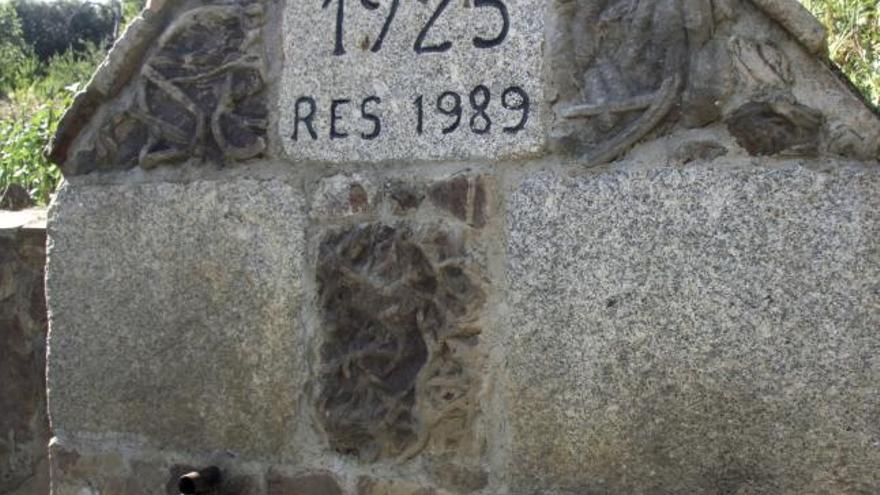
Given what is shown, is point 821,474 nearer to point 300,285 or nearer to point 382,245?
point 382,245

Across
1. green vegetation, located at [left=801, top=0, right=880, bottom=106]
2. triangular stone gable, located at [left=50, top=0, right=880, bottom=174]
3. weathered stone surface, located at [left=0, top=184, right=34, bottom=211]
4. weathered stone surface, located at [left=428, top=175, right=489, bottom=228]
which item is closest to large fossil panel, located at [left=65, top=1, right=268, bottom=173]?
triangular stone gable, located at [left=50, top=0, right=880, bottom=174]

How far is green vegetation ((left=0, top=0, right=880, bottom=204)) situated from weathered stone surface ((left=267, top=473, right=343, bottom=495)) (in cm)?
193

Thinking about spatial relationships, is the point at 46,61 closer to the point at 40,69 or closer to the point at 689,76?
the point at 40,69

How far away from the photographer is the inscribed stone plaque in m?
2.35

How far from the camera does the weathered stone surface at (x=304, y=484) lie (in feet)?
8.45

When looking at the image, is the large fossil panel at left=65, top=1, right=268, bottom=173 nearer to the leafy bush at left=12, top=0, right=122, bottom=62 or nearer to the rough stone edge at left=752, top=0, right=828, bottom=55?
the rough stone edge at left=752, top=0, right=828, bottom=55

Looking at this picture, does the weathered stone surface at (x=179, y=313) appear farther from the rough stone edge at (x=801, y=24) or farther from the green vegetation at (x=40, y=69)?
the green vegetation at (x=40, y=69)

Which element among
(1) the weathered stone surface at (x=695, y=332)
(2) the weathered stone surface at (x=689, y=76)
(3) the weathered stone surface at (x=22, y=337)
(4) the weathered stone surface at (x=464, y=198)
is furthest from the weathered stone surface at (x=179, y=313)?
(2) the weathered stone surface at (x=689, y=76)

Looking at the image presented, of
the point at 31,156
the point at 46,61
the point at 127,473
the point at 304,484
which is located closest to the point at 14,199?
the point at 31,156

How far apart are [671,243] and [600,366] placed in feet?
0.95

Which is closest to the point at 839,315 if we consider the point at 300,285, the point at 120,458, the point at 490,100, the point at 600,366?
the point at 600,366

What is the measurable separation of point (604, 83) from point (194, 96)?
3.47 feet

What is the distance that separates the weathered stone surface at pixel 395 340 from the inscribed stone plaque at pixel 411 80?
0.21 m

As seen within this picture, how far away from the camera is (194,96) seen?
2.74 m
